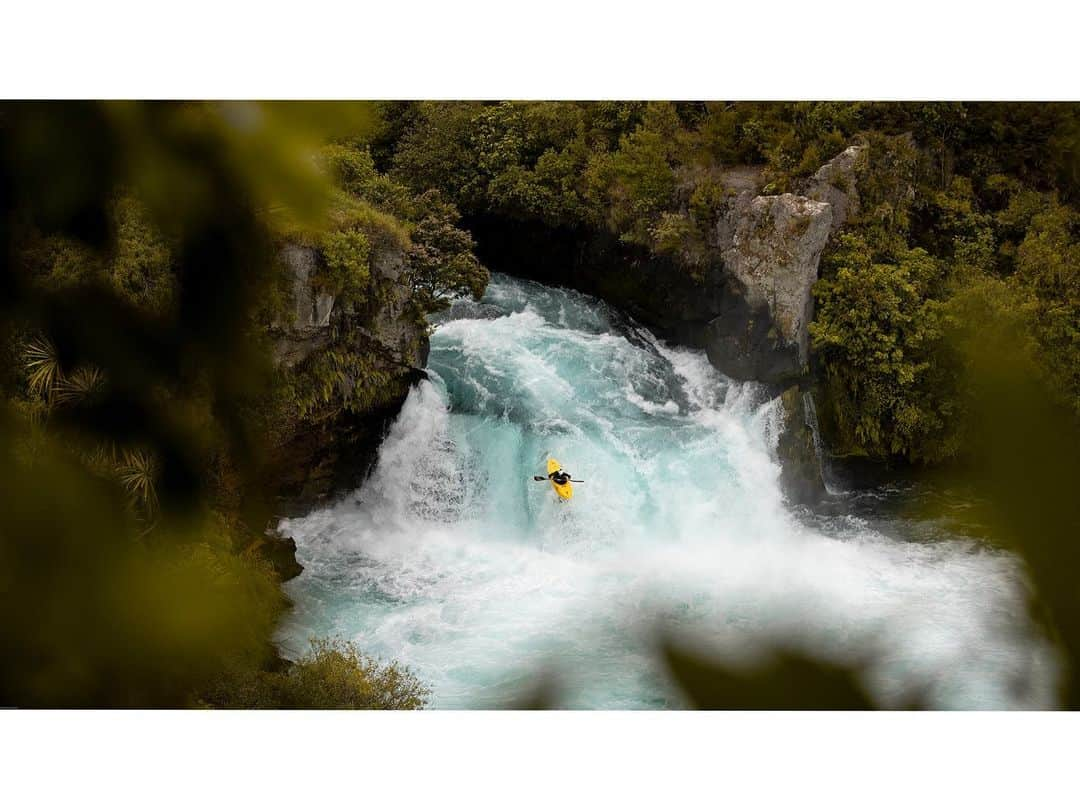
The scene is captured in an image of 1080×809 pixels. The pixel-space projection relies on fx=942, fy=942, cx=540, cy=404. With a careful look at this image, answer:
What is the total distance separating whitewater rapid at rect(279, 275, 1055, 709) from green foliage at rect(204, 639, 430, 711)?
0.19 meters

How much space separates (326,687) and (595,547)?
6.24ft

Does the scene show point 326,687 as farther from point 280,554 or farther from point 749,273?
point 749,273

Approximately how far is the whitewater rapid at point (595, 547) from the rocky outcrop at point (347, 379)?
15 centimetres

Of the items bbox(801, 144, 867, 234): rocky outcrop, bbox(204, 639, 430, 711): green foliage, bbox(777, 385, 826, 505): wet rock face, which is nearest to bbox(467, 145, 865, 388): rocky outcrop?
bbox(801, 144, 867, 234): rocky outcrop

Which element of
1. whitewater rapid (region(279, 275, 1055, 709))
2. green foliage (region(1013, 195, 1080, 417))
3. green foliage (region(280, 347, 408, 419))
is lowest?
whitewater rapid (region(279, 275, 1055, 709))

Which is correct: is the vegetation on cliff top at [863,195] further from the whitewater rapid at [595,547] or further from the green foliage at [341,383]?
the green foliage at [341,383]

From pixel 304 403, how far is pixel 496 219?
6.77ft

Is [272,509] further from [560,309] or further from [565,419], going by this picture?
[560,309]

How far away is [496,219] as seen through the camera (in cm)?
659

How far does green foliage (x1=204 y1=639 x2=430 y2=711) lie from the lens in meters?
4.02

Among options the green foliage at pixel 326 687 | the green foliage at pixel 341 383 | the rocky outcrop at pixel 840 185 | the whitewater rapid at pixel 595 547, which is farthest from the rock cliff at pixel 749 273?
the green foliage at pixel 326 687

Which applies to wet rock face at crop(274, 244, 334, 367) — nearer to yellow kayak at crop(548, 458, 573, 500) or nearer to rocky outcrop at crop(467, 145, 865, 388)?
rocky outcrop at crop(467, 145, 865, 388)

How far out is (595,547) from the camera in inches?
220

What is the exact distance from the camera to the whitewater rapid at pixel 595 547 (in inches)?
161
